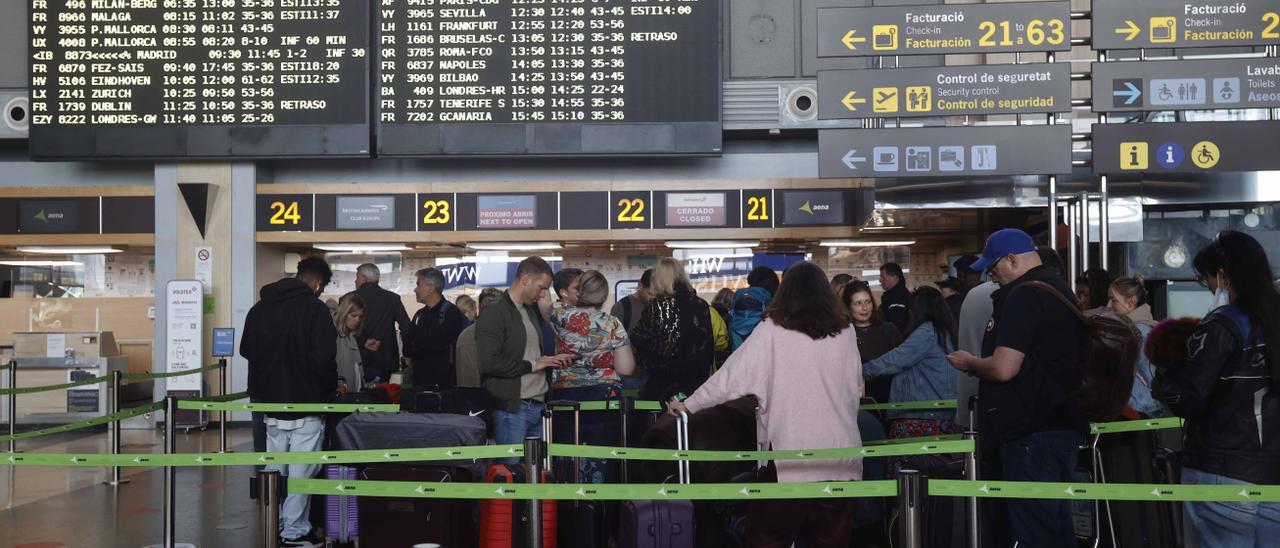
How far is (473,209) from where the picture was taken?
11828 mm

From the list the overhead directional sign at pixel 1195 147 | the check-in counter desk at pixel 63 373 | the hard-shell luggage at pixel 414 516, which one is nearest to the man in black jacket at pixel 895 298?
the overhead directional sign at pixel 1195 147

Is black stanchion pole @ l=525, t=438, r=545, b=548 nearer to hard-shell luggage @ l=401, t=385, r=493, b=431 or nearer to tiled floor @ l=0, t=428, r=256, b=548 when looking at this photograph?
hard-shell luggage @ l=401, t=385, r=493, b=431

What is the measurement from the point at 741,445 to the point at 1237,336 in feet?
9.52

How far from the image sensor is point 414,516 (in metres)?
5.27

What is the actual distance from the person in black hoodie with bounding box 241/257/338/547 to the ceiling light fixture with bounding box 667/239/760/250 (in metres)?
6.24

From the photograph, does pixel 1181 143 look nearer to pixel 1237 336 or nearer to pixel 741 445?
pixel 741 445

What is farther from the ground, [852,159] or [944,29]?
[944,29]

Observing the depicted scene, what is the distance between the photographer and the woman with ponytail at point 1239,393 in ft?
11.5

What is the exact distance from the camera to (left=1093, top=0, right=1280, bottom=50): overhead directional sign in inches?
316

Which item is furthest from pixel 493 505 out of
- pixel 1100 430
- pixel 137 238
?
pixel 137 238

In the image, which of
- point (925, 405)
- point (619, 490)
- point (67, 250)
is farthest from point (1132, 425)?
point (67, 250)

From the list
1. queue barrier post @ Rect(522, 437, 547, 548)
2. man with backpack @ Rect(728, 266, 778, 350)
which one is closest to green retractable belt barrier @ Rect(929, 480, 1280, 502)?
queue barrier post @ Rect(522, 437, 547, 548)

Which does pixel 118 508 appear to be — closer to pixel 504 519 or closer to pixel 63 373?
pixel 504 519

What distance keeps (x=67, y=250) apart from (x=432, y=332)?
6917 millimetres
